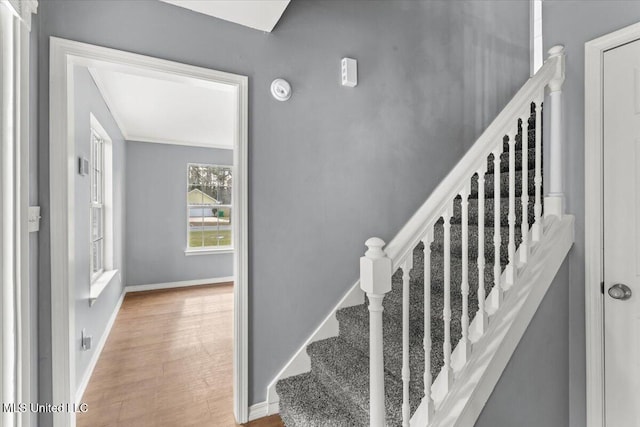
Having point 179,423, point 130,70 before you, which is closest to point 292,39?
point 130,70

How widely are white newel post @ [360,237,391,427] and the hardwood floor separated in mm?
1143

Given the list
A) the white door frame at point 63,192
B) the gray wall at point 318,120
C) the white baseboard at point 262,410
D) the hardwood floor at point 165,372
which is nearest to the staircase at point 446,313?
the white baseboard at point 262,410

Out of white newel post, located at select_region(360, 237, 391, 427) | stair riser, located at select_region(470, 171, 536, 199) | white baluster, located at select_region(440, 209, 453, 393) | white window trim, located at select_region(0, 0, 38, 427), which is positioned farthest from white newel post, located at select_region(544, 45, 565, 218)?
white window trim, located at select_region(0, 0, 38, 427)

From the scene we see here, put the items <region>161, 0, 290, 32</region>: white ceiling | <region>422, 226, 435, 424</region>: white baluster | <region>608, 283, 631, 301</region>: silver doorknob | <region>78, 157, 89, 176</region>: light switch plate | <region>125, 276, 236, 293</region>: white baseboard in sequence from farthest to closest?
<region>125, 276, 236, 293</region>: white baseboard → <region>78, 157, 89, 176</region>: light switch plate → <region>161, 0, 290, 32</region>: white ceiling → <region>608, 283, 631, 301</region>: silver doorknob → <region>422, 226, 435, 424</region>: white baluster

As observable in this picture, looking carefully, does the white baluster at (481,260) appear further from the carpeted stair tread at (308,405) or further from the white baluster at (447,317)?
the carpeted stair tread at (308,405)

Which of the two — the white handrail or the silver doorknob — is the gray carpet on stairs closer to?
the white handrail

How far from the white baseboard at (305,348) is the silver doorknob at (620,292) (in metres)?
1.41

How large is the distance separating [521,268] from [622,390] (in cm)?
72

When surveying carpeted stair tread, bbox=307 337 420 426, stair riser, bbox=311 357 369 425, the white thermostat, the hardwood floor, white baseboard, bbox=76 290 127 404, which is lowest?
the hardwood floor

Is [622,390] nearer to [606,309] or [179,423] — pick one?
[606,309]

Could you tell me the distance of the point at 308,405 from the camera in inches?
68.3

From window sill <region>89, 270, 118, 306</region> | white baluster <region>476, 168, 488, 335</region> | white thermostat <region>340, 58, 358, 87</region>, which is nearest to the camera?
white baluster <region>476, 168, 488, 335</region>

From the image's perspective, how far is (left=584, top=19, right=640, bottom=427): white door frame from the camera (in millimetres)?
1556

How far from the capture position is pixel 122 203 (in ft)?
16.5
